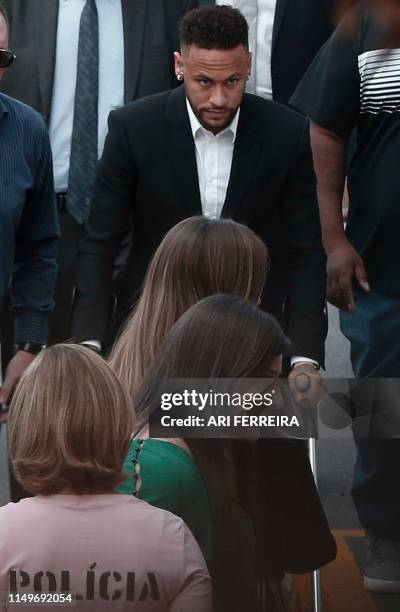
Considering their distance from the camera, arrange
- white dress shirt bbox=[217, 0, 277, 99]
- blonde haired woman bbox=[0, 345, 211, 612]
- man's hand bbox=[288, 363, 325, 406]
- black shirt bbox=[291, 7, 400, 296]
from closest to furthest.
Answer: blonde haired woman bbox=[0, 345, 211, 612], man's hand bbox=[288, 363, 325, 406], black shirt bbox=[291, 7, 400, 296], white dress shirt bbox=[217, 0, 277, 99]

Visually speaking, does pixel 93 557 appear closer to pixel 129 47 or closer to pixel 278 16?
pixel 278 16

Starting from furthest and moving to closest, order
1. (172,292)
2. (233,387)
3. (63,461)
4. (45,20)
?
1. (45,20)
2. (172,292)
3. (233,387)
4. (63,461)

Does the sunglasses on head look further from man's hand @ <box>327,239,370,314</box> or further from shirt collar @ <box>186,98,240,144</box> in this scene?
man's hand @ <box>327,239,370,314</box>

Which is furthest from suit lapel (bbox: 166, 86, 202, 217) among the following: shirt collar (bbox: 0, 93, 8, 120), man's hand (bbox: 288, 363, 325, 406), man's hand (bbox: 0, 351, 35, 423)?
man's hand (bbox: 288, 363, 325, 406)

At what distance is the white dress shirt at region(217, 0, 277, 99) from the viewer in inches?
173

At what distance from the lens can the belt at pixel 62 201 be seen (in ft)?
15.0

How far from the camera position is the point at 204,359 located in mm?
2680

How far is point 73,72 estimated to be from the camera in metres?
4.59

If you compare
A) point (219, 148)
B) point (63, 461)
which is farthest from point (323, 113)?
point (63, 461)

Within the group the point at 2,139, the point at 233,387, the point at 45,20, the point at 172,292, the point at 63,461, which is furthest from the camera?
the point at 45,20

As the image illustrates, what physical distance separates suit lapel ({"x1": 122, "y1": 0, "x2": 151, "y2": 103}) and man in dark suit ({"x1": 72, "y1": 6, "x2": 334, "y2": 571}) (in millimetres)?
496

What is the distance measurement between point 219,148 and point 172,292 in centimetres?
92

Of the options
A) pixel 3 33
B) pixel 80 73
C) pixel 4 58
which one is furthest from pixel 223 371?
pixel 80 73

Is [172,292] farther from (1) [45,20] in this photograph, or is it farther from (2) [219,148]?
(1) [45,20]
